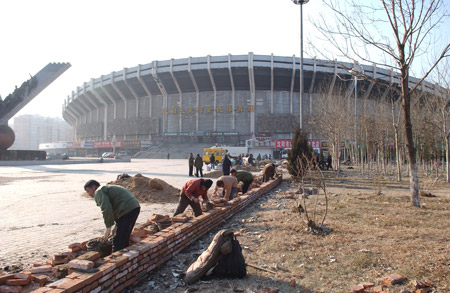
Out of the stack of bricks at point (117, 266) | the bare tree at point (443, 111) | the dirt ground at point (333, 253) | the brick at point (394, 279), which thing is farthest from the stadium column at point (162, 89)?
the brick at point (394, 279)

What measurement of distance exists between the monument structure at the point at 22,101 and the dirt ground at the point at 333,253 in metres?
31.8

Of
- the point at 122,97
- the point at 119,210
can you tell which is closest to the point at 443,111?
the point at 119,210

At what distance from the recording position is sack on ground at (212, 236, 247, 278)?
3523 millimetres

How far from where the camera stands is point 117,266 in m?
3.16

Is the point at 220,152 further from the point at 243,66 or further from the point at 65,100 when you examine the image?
the point at 65,100

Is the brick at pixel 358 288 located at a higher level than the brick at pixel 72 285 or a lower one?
lower

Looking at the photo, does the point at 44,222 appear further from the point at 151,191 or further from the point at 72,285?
the point at 72,285

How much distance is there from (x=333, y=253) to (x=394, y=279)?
105 centimetres

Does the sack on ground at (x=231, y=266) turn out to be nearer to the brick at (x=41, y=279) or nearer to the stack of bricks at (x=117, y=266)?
the stack of bricks at (x=117, y=266)

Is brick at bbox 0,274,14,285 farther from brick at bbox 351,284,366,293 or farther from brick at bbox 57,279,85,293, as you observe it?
brick at bbox 351,284,366,293

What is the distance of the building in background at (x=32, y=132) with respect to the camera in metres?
121

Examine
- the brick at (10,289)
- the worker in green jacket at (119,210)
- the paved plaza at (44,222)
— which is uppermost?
the worker in green jacket at (119,210)

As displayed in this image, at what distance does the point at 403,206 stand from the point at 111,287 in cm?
696

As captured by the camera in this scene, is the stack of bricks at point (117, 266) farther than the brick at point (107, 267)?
No
